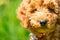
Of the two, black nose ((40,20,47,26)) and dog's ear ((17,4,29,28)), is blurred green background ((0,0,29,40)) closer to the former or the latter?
dog's ear ((17,4,29,28))

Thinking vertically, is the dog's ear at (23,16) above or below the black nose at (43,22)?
above

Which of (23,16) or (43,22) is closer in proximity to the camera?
(43,22)

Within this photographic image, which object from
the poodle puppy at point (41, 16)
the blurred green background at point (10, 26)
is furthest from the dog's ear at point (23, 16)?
the blurred green background at point (10, 26)

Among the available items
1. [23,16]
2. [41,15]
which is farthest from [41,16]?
[23,16]

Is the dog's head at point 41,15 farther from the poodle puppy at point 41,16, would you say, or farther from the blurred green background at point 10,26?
the blurred green background at point 10,26

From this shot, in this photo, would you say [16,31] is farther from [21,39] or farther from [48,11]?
[48,11]

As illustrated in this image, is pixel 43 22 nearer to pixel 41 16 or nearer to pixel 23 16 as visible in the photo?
pixel 41 16
